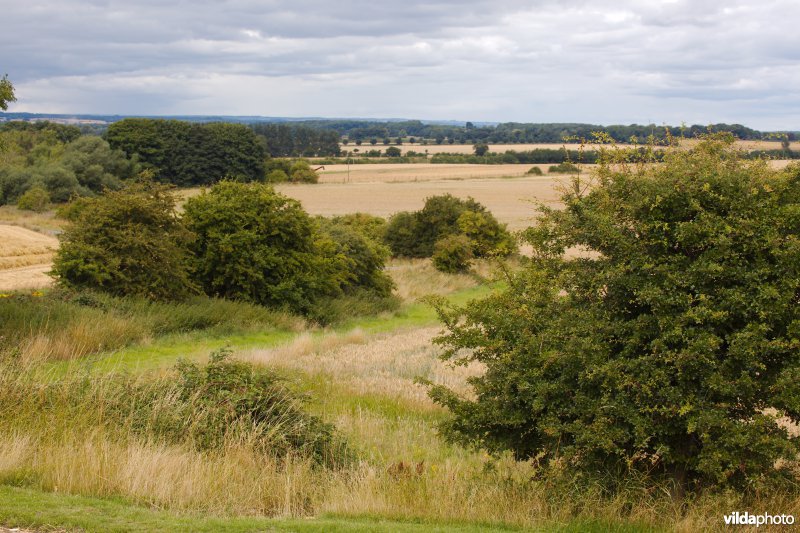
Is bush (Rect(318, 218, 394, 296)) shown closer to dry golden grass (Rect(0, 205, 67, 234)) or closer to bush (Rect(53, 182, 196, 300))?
bush (Rect(53, 182, 196, 300))

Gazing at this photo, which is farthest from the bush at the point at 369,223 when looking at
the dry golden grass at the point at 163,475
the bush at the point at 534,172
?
the bush at the point at 534,172

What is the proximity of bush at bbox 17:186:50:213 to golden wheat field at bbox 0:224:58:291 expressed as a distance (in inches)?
729

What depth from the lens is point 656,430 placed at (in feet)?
25.3

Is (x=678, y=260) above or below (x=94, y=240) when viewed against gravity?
above

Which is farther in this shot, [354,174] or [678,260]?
[354,174]

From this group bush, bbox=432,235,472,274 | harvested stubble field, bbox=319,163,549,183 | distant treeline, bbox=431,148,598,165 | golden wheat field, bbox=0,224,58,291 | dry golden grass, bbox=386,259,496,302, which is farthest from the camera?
distant treeline, bbox=431,148,598,165

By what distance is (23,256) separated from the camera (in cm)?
4388

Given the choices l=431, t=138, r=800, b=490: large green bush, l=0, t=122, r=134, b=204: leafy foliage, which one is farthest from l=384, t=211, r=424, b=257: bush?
l=431, t=138, r=800, b=490: large green bush

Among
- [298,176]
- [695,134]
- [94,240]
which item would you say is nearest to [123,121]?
[298,176]

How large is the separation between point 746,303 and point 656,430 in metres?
1.46

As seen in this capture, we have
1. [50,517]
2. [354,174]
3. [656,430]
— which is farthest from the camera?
[354,174]

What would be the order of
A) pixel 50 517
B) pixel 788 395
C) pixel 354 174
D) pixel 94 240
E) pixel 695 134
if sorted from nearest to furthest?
pixel 50 517 < pixel 788 395 < pixel 695 134 < pixel 94 240 < pixel 354 174

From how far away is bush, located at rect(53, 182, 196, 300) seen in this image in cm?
2278

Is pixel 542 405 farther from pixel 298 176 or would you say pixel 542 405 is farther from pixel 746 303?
pixel 298 176
